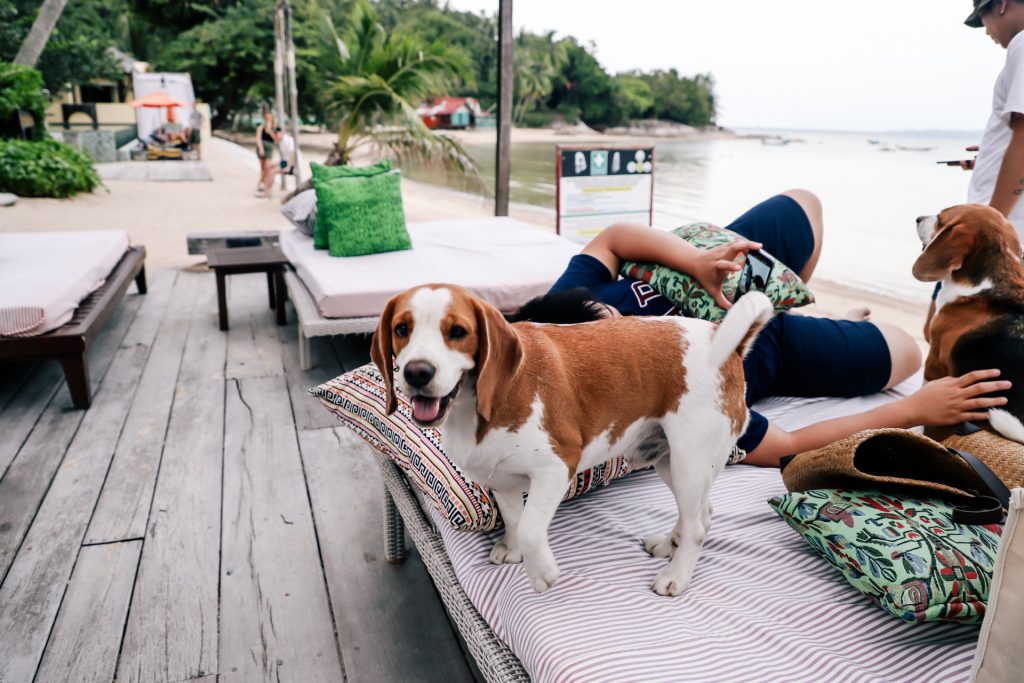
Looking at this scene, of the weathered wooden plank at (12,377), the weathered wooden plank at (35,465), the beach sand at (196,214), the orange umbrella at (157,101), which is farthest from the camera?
the orange umbrella at (157,101)

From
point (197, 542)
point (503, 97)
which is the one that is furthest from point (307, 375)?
point (503, 97)

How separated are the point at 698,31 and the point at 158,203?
28.7 meters

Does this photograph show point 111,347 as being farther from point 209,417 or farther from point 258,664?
point 258,664

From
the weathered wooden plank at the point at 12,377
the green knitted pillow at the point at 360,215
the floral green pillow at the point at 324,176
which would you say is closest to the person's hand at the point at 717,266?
the green knitted pillow at the point at 360,215

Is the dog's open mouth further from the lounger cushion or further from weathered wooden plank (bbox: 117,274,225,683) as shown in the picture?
the lounger cushion

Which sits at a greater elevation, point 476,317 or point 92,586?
point 476,317

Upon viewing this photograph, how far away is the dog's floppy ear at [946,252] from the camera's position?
6.88 feet

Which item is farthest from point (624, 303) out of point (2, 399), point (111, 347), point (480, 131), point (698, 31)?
point (480, 131)

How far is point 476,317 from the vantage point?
4.07ft

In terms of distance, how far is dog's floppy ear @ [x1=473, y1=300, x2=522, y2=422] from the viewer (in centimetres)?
123

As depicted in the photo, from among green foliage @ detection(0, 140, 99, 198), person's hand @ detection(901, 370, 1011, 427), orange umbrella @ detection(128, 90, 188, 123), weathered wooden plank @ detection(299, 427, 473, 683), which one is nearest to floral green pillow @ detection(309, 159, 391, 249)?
weathered wooden plank @ detection(299, 427, 473, 683)

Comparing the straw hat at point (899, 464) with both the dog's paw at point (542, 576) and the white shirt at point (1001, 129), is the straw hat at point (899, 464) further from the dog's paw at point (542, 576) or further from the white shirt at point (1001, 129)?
the white shirt at point (1001, 129)

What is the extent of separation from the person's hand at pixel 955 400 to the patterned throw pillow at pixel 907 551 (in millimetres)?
529

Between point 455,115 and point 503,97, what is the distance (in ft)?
218
